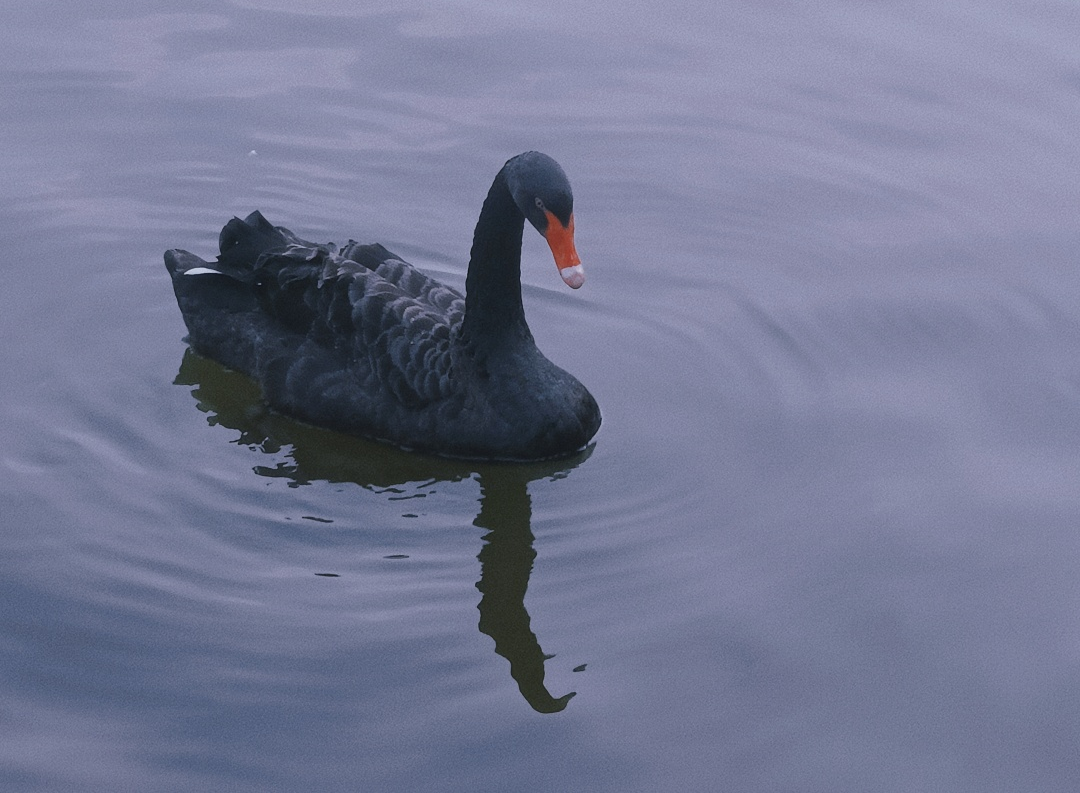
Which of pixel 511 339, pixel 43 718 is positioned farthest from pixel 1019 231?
pixel 43 718

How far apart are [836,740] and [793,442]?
177 centimetres

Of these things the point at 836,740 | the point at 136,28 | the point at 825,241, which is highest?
the point at 136,28

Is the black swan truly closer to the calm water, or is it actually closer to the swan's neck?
the swan's neck

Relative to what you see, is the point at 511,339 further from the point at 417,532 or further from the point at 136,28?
the point at 136,28

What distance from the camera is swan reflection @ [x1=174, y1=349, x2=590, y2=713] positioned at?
5242 mm

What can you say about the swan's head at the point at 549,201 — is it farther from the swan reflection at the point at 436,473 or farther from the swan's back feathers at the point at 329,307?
the swan reflection at the point at 436,473

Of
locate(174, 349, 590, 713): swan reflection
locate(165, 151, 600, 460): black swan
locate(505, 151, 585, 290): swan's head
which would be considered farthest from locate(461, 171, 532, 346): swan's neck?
locate(174, 349, 590, 713): swan reflection

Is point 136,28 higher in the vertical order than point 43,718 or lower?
higher

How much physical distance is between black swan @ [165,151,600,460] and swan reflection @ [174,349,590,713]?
0.07m

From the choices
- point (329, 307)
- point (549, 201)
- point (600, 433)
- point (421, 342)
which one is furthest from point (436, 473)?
point (549, 201)

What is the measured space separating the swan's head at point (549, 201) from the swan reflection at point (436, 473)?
0.90 meters

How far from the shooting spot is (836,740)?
4.78 metres

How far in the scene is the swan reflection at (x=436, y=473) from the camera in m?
5.24

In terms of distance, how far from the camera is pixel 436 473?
245 inches
